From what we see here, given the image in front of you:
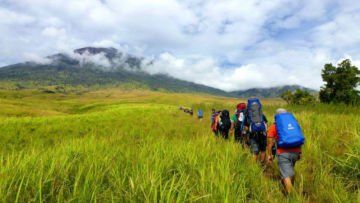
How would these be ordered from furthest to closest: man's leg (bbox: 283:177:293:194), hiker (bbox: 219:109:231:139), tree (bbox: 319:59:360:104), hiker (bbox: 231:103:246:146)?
tree (bbox: 319:59:360:104) < hiker (bbox: 219:109:231:139) < hiker (bbox: 231:103:246:146) < man's leg (bbox: 283:177:293:194)

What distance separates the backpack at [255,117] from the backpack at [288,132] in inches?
88.9

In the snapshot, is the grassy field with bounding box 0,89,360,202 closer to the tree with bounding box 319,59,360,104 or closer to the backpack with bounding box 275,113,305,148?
the backpack with bounding box 275,113,305,148

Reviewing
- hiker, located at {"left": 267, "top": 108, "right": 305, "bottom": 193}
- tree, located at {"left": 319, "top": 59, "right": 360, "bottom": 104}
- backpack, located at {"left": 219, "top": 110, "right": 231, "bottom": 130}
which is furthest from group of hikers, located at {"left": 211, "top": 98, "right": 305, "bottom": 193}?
tree, located at {"left": 319, "top": 59, "right": 360, "bottom": 104}

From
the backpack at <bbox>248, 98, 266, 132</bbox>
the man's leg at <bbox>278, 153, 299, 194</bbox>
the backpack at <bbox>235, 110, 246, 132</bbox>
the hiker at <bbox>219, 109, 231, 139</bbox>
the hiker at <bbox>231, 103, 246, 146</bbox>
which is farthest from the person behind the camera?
the hiker at <bbox>219, 109, 231, 139</bbox>

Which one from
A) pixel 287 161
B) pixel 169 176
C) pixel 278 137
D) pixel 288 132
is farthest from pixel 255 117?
pixel 169 176

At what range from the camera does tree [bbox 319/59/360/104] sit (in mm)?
43062

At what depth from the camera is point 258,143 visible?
7.96m

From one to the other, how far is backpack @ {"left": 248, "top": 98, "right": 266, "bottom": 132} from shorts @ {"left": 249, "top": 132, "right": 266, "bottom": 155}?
0.51 feet

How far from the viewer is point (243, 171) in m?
5.22

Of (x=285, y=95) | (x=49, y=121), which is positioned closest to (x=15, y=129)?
(x=49, y=121)

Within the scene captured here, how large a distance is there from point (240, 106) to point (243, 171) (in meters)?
5.02

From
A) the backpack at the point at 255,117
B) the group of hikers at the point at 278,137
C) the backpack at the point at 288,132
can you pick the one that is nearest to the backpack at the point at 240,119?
the group of hikers at the point at 278,137

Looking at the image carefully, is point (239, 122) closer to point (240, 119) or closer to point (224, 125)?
point (240, 119)

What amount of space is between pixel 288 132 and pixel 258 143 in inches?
97.0
